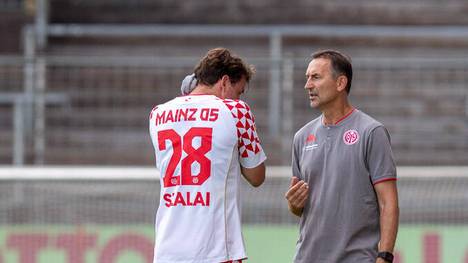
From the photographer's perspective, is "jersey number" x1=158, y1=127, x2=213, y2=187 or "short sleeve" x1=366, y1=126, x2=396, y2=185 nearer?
"short sleeve" x1=366, y1=126, x2=396, y2=185

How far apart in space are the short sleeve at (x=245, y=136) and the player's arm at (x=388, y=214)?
564mm

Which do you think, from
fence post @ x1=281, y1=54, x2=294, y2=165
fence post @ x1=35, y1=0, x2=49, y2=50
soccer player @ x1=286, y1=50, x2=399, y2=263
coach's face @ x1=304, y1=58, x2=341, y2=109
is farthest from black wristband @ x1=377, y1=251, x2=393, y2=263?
fence post @ x1=35, y1=0, x2=49, y2=50

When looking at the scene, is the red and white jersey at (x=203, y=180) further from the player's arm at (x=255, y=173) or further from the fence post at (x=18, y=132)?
the fence post at (x=18, y=132)

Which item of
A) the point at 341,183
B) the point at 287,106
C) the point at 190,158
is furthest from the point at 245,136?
the point at 287,106

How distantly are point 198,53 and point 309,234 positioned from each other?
25.8ft

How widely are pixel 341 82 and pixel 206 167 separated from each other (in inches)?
28.0

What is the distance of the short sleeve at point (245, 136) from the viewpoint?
459 cm

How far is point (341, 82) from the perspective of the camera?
4.62 m

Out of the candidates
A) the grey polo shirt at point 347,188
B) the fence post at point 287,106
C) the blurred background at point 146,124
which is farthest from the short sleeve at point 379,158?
the fence post at point 287,106

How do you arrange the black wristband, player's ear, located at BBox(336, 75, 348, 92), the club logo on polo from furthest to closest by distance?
player's ear, located at BBox(336, 75, 348, 92)
the club logo on polo
the black wristband

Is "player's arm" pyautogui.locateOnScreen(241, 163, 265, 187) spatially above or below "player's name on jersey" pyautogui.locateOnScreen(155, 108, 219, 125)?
below

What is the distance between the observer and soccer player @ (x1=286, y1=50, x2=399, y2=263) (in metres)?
4.43

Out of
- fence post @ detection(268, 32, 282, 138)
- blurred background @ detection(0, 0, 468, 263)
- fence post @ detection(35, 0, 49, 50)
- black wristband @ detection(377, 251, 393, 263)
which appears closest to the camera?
black wristband @ detection(377, 251, 393, 263)

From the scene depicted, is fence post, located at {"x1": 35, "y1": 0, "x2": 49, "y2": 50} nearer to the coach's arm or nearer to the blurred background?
the blurred background
